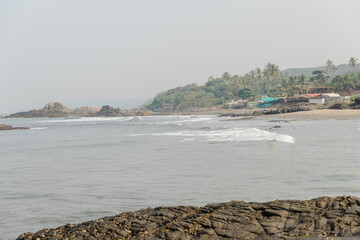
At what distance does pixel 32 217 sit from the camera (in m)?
12.1

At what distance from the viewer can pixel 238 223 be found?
884cm

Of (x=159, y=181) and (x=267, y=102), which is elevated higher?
(x=267, y=102)

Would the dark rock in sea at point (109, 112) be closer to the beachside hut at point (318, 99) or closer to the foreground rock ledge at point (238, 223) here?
the beachside hut at point (318, 99)

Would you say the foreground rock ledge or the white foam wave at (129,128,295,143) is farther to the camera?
the white foam wave at (129,128,295,143)

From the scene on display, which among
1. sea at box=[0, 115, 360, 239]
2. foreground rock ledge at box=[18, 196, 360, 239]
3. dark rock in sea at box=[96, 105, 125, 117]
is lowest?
sea at box=[0, 115, 360, 239]

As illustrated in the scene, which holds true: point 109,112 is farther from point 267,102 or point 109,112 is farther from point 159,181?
point 159,181

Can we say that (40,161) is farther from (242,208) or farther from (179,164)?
(242,208)

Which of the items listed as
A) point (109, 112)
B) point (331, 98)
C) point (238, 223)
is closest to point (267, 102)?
point (331, 98)

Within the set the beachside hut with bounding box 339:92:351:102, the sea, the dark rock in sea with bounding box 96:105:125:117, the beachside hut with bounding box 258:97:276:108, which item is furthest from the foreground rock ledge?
the dark rock in sea with bounding box 96:105:125:117

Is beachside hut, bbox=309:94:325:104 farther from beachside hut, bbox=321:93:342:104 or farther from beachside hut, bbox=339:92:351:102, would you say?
beachside hut, bbox=339:92:351:102

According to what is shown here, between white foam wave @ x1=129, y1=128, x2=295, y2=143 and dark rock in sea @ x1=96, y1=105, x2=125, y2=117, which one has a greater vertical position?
dark rock in sea @ x1=96, y1=105, x2=125, y2=117

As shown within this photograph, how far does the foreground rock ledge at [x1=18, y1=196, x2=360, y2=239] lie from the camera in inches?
330

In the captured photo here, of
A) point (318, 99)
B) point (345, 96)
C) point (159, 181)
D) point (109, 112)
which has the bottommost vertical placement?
point (159, 181)

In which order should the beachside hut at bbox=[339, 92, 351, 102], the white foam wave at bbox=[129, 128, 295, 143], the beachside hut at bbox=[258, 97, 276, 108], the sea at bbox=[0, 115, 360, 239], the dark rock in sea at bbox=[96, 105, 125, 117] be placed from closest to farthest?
1. the sea at bbox=[0, 115, 360, 239]
2. the white foam wave at bbox=[129, 128, 295, 143]
3. the beachside hut at bbox=[339, 92, 351, 102]
4. the beachside hut at bbox=[258, 97, 276, 108]
5. the dark rock in sea at bbox=[96, 105, 125, 117]
